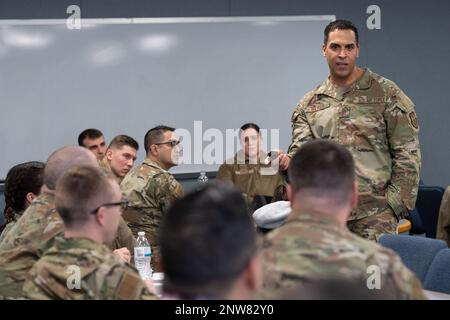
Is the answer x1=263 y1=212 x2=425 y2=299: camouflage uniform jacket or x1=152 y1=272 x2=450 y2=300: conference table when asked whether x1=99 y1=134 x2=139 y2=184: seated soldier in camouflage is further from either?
x1=263 y1=212 x2=425 y2=299: camouflage uniform jacket

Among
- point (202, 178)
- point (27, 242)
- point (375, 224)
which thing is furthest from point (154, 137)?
point (27, 242)

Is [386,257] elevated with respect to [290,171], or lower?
lower

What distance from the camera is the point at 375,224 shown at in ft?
12.4

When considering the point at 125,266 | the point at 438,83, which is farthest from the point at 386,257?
the point at 438,83

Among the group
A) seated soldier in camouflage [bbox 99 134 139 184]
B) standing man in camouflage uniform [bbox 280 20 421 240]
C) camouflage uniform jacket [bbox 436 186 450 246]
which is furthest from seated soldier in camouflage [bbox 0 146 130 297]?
camouflage uniform jacket [bbox 436 186 450 246]

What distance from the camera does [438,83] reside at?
8.20m

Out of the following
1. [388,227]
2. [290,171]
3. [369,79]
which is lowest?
[388,227]

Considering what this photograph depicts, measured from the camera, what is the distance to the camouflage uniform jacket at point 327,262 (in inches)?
74.2

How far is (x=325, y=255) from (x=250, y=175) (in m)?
5.19

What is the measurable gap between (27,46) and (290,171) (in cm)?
557

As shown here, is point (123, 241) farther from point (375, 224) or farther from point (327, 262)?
point (327, 262)
